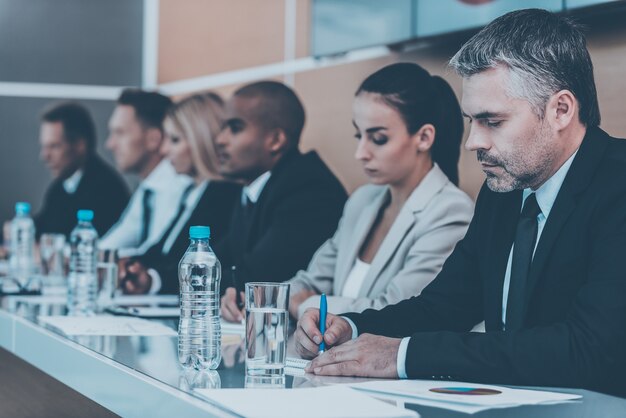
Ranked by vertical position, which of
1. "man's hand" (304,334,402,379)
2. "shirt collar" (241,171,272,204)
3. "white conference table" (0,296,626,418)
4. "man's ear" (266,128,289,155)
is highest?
"man's ear" (266,128,289,155)

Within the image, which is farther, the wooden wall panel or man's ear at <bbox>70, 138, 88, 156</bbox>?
man's ear at <bbox>70, 138, 88, 156</bbox>

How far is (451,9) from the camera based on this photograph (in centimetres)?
267

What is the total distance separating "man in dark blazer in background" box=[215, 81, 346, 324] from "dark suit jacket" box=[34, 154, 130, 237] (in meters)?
1.55

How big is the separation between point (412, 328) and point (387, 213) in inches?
32.6

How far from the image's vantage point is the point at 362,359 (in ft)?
5.10

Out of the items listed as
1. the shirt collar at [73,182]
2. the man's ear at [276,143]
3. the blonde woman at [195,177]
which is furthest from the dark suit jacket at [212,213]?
the shirt collar at [73,182]

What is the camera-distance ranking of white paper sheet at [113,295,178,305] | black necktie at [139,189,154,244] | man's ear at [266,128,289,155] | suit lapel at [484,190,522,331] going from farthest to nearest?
black necktie at [139,189,154,244] < man's ear at [266,128,289,155] < white paper sheet at [113,295,178,305] < suit lapel at [484,190,522,331]

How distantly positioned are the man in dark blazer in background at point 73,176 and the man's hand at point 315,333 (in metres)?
3.28

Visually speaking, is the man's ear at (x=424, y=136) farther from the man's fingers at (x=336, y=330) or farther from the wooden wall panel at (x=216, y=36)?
the wooden wall panel at (x=216, y=36)

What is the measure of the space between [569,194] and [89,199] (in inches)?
144

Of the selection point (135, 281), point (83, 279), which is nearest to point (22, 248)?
point (135, 281)

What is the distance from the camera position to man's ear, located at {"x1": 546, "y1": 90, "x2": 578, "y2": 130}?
1.76 meters

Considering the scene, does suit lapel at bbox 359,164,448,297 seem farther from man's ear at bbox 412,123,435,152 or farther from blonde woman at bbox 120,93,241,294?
blonde woman at bbox 120,93,241,294

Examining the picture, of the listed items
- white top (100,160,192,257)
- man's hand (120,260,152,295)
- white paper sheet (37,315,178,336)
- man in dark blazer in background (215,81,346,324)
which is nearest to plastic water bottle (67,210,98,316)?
white paper sheet (37,315,178,336)
